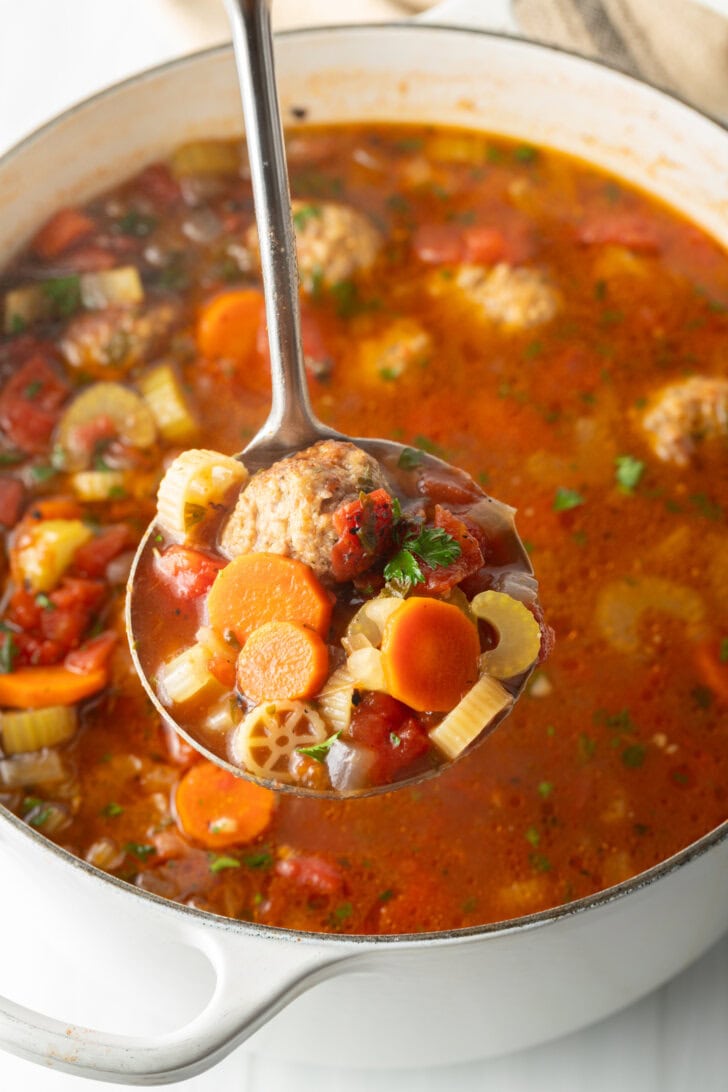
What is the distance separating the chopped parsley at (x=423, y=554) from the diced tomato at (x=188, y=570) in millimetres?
402

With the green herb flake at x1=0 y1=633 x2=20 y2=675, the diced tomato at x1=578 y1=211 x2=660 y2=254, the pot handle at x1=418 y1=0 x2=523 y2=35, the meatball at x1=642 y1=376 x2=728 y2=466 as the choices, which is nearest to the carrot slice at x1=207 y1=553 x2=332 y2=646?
A: the green herb flake at x1=0 y1=633 x2=20 y2=675

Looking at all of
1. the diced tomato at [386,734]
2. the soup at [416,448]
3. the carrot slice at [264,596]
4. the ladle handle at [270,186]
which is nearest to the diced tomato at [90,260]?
the soup at [416,448]

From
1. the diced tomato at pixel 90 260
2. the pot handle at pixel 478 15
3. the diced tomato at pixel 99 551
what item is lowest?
the diced tomato at pixel 99 551

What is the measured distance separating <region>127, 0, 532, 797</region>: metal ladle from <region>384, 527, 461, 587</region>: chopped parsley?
0.28 m

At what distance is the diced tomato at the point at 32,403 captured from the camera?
11.1 feet

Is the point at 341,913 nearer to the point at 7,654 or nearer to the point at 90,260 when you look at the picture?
the point at 7,654

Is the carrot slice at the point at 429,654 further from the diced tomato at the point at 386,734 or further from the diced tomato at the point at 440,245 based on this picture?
the diced tomato at the point at 440,245

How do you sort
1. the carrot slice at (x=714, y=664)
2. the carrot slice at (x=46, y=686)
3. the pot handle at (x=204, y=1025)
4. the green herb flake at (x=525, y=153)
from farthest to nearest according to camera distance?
the green herb flake at (x=525, y=153) → the carrot slice at (x=714, y=664) → the carrot slice at (x=46, y=686) → the pot handle at (x=204, y=1025)

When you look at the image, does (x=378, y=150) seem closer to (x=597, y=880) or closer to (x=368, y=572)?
(x=368, y=572)

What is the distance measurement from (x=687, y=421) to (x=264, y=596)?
1.47 metres

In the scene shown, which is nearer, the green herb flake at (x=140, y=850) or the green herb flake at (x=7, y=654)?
the green herb flake at (x=140, y=850)

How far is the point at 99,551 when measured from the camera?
319cm

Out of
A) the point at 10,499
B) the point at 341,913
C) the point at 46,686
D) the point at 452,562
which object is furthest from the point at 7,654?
the point at 452,562

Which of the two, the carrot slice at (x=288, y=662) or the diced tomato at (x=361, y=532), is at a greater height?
the diced tomato at (x=361, y=532)
